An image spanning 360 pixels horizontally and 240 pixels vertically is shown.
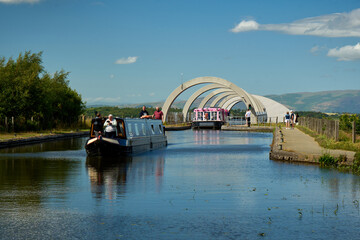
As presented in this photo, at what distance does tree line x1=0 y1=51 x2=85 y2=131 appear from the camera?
36219mm

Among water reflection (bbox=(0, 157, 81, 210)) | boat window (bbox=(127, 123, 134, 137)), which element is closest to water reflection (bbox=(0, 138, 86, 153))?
boat window (bbox=(127, 123, 134, 137))

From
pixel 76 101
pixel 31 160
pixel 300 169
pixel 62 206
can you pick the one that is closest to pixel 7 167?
pixel 31 160

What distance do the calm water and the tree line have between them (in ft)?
62.5

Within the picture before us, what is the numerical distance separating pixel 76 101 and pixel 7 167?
107 feet

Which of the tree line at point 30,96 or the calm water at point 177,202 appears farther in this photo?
the tree line at point 30,96

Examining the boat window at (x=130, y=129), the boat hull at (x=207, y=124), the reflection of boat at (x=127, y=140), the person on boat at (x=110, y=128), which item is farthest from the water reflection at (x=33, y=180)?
the boat hull at (x=207, y=124)

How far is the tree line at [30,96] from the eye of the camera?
119ft

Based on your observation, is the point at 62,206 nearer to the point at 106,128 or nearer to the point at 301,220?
the point at 301,220

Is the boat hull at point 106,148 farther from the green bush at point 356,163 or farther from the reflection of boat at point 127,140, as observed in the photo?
the green bush at point 356,163

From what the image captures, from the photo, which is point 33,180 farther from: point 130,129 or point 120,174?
point 130,129

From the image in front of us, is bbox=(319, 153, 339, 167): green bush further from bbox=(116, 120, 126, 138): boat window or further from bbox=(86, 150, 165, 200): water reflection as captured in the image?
bbox=(116, 120, 126, 138): boat window

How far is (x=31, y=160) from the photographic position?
777 inches

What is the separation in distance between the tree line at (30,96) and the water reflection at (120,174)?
1698cm

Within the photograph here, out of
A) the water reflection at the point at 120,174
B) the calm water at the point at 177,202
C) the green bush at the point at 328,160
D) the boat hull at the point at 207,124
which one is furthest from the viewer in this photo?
the boat hull at the point at 207,124
